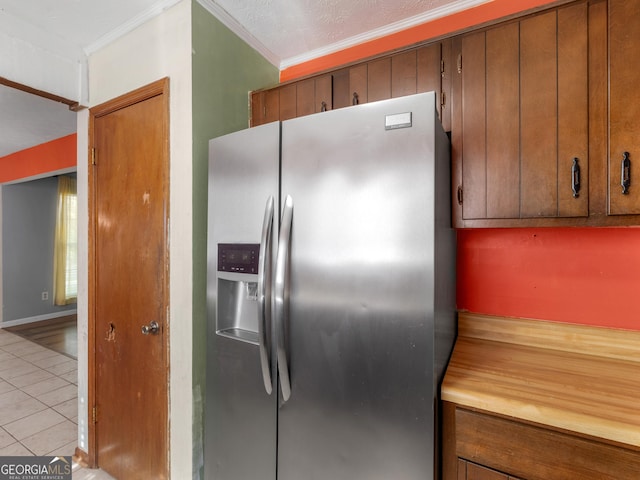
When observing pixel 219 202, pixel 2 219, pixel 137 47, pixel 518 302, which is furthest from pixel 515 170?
pixel 2 219

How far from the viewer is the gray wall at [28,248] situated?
5016mm

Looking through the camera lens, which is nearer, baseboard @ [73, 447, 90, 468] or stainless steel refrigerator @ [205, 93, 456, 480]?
stainless steel refrigerator @ [205, 93, 456, 480]

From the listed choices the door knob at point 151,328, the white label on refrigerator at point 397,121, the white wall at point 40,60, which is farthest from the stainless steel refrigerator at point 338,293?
the white wall at point 40,60

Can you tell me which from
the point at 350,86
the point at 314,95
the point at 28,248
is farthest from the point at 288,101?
the point at 28,248

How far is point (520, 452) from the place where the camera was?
3.11 ft

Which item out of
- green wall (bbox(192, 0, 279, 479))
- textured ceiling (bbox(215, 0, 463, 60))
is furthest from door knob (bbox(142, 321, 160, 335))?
textured ceiling (bbox(215, 0, 463, 60))

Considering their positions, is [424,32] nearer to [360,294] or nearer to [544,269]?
[544,269]

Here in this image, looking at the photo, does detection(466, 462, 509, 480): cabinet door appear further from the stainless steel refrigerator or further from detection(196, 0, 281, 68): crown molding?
detection(196, 0, 281, 68): crown molding

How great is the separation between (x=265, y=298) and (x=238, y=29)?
4.99 ft

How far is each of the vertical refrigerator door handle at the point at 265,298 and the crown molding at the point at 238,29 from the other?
3.93 feet

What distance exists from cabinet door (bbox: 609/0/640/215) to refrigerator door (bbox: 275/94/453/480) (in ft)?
2.08

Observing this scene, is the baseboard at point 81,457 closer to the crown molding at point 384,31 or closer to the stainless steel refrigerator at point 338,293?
the stainless steel refrigerator at point 338,293

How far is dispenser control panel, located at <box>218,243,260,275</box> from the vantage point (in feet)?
3.97

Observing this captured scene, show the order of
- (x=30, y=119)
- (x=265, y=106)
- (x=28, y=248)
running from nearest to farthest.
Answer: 1. (x=265, y=106)
2. (x=30, y=119)
3. (x=28, y=248)
